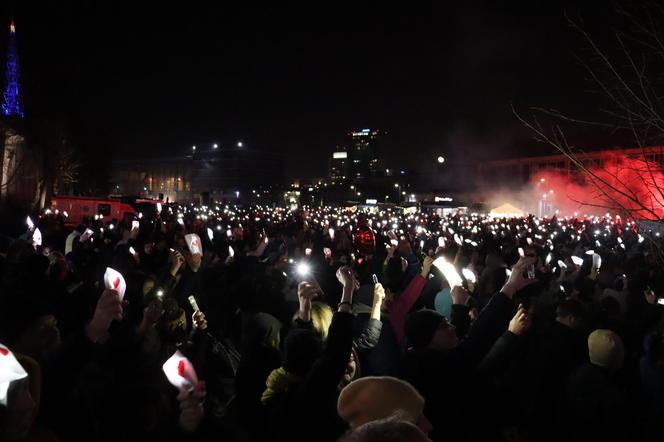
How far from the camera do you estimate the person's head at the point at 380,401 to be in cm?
202

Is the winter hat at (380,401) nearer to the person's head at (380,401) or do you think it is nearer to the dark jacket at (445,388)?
the person's head at (380,401)

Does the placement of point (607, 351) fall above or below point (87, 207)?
above

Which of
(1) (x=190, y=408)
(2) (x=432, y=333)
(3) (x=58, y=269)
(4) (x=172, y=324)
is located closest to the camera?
(1) (x=190, y=408)

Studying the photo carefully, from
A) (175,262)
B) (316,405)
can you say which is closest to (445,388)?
(316,405)

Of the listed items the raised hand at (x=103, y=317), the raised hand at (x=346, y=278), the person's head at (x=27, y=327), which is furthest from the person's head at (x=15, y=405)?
the raised hand at (x=346, y=278)

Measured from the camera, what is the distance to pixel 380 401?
205 cm

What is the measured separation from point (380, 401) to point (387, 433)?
2.07 feet

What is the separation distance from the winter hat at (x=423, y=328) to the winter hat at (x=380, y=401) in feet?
4.74

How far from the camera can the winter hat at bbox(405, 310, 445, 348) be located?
138 inches

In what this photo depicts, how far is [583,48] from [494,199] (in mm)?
72189

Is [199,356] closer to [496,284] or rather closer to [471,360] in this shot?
[471,360]

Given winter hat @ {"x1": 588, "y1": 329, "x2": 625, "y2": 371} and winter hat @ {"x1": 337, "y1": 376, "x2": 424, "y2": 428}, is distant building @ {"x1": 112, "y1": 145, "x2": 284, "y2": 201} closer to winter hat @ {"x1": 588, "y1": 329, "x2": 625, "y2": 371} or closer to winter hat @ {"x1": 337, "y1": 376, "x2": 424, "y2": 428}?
winter hat @ {"x1": 588, "y1": 329, "x2": 625, "y2": 371}

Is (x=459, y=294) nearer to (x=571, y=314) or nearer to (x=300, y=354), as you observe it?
(x=571, y=314)

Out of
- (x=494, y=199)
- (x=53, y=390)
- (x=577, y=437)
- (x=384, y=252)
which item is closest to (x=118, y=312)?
(x=53, y=390)
